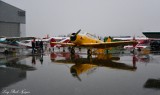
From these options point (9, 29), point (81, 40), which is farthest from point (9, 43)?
point (9, 29)

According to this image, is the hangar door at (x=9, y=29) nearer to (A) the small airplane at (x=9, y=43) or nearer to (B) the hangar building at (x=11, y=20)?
(B) the hangar building at (x=11, y=20)

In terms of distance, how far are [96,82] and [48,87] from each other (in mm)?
1632

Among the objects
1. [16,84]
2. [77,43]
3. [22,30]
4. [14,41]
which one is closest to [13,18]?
[22,30]

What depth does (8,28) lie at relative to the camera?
59.9 meters

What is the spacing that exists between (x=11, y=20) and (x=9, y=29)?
11.9 feet

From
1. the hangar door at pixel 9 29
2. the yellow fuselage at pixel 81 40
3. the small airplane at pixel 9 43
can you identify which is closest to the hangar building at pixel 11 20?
the hangar door at pixel 9 29

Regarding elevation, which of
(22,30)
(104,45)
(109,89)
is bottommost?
(109,89)

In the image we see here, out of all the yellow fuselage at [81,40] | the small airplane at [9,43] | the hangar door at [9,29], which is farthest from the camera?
the hangar door at [9,29]

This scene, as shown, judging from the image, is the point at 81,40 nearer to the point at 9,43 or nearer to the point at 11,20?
the point at 9,43

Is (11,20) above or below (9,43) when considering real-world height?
above

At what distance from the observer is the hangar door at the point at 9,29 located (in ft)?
188

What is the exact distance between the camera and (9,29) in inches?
2376

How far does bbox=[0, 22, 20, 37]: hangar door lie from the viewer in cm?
5728

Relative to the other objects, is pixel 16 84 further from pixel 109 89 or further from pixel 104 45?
pixel 104 45
